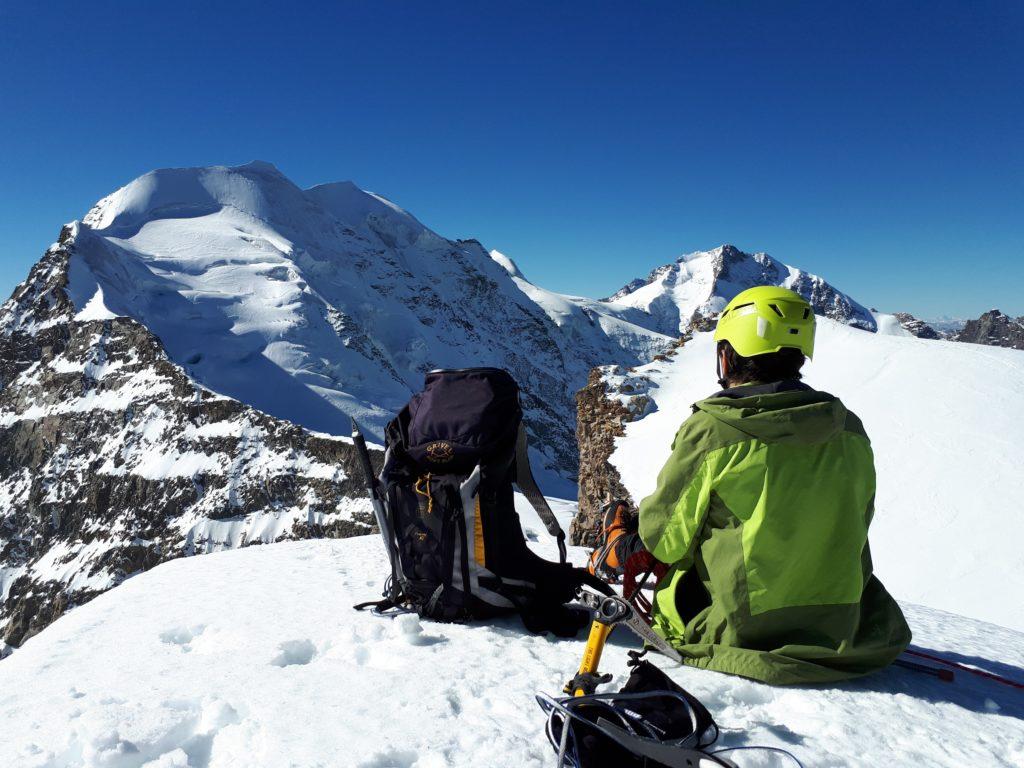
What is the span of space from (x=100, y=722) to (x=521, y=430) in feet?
10.2

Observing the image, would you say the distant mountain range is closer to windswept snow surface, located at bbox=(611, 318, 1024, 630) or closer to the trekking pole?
windswept snow surface, located at bbox=(611, 318, 1024, 630)

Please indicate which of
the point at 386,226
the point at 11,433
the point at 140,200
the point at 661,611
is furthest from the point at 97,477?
the point at 386,226

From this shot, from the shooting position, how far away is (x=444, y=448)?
4.16m

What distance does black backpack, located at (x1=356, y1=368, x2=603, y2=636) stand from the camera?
13.5 feet

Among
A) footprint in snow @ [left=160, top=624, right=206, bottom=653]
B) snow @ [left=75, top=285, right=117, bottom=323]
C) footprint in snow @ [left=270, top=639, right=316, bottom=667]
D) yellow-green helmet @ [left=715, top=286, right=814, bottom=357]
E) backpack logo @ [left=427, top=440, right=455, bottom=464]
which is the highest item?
snow @ [left=75, top=285, right=117, bottom=323]

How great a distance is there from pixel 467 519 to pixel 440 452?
20.5 inches

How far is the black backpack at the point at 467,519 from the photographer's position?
4121 mm

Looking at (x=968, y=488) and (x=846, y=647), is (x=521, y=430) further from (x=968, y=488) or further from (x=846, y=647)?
(x=968, y=488)

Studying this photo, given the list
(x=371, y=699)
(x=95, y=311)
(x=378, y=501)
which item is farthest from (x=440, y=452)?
(x=95, y=311)

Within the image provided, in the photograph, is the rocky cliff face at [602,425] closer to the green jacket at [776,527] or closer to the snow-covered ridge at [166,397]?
the green jacket at [776,527]

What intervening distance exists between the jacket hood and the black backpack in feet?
5.59

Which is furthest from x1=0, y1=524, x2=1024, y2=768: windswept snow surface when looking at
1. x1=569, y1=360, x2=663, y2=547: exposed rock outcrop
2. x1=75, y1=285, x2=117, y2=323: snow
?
x1=75, y1=285, x2=117, y2=323: snow

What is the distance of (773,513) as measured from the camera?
301 cm

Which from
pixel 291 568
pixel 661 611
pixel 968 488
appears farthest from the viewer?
pixel 968 488
